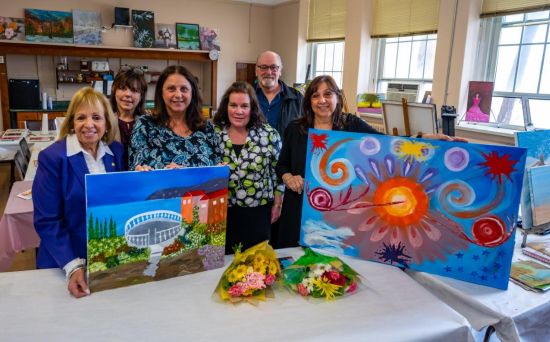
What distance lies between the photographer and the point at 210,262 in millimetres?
1386

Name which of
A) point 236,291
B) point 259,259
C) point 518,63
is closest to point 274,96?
point 259,259

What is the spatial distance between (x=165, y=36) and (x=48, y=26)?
1972 millimetres

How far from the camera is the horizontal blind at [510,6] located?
371cm

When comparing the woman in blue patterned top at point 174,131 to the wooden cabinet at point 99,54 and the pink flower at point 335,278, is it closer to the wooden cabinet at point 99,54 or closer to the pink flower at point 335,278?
the pink flower at point 335,278

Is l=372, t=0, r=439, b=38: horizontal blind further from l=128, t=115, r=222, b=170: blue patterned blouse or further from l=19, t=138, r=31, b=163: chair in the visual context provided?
l=19, t=138, r=31, b=163: chair

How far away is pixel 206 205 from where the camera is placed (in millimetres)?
1327

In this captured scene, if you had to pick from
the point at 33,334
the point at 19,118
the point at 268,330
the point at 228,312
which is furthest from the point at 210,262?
the point at 19,118

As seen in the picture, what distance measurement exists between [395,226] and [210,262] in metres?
0.67

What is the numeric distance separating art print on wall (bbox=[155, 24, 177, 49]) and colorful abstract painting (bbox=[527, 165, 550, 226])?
714cm

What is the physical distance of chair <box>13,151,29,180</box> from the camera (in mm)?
3318

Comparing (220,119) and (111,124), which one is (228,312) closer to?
(111,124)

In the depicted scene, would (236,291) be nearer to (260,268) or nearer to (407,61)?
(260,268)

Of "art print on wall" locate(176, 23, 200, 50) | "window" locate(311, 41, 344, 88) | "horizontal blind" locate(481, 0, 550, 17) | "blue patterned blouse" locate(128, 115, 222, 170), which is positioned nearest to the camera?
"blue patterned blouse" locate(128, 115, 222, 170)

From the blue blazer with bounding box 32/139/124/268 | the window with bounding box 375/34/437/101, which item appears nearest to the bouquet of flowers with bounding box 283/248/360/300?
the blue blazer with bounding box 32/139/124/268
